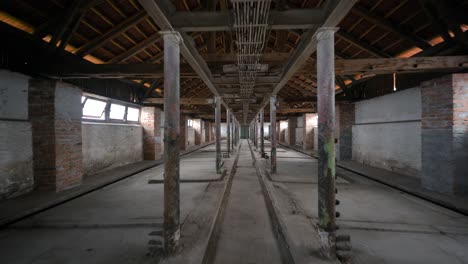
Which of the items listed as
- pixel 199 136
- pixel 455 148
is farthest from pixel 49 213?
pixel 199 136

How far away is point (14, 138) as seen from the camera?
13.8ft

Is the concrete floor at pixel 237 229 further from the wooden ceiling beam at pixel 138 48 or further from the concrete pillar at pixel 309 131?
the concrete pillar at pixel 309 131

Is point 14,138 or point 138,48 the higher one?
point 138,48

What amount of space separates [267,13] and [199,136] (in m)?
19.4

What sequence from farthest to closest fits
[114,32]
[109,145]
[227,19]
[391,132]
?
1. [109,145]
2. [391,132]
3. [114,32]
4. [227,19]

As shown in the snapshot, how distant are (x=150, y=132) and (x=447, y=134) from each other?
36.2 feet

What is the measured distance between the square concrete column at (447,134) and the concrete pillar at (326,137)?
4379 mm

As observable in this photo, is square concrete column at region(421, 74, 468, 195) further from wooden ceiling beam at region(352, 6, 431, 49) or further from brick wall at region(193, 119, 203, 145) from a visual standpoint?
brick wall at region(193, 119, 203, 145)

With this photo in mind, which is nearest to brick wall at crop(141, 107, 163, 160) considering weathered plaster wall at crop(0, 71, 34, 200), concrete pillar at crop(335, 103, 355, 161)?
weathered plaster wall at crop(0, 71, 34, 200)

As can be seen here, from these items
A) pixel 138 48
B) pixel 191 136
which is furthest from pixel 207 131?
pixel 138 48

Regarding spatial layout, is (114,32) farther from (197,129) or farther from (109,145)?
(197,129)

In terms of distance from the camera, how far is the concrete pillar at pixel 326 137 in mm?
2312

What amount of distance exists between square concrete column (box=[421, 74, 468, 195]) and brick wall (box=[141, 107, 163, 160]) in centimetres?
1056

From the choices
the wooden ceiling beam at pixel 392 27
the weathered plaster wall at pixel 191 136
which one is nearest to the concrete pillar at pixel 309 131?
the wooden ceiling beam at pixel 392 27
